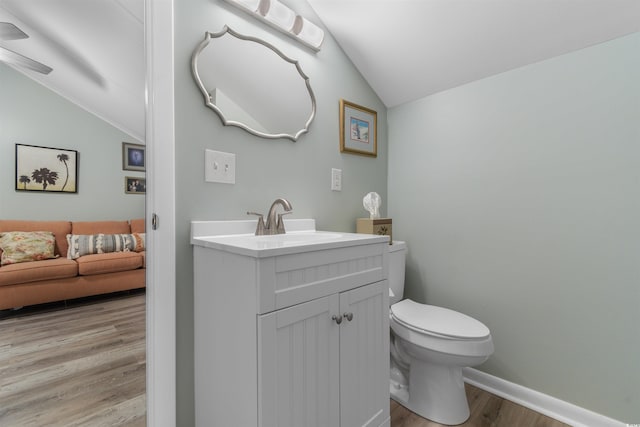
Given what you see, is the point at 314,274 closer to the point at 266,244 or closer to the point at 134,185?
the point at 266,244

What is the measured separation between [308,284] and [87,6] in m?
1.43

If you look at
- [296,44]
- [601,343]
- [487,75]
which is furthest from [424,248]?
[296,44]

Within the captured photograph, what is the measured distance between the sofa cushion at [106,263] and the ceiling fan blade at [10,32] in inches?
36.7

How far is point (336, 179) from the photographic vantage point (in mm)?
1666

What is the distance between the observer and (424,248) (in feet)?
6.01

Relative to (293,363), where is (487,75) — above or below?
above

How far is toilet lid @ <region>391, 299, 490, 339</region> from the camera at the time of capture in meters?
1.25

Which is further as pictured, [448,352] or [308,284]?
[448,352]

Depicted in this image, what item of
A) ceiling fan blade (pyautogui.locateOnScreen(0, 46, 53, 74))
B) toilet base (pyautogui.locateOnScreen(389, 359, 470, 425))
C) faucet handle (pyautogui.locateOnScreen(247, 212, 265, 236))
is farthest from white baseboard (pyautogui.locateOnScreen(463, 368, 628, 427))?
ceiling fan blade (pyautogui.locateOnScreen(0, 46, 53, 74))

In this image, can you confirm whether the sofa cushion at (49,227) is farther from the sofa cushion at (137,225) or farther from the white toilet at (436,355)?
the white toilet at (436,355)

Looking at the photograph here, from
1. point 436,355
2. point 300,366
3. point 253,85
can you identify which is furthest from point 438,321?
point 253,85

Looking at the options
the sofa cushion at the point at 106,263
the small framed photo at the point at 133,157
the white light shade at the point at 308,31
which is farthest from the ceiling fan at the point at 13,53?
the white light shade at the point at 308,31

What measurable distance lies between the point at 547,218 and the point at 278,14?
5.34 feet

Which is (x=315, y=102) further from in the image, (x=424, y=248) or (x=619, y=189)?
(x=619, y=189)
